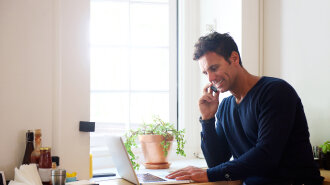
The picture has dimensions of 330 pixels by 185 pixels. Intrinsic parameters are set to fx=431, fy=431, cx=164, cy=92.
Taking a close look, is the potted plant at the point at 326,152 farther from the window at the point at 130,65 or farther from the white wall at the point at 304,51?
the window at the point at 130,65

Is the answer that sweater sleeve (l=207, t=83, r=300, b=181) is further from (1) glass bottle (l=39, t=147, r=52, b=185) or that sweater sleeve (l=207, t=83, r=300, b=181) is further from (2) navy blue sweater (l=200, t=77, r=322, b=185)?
(1) glass bottle (l=39, t=147, r=52, b=185)

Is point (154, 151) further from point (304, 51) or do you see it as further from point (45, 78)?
point (304, 51)

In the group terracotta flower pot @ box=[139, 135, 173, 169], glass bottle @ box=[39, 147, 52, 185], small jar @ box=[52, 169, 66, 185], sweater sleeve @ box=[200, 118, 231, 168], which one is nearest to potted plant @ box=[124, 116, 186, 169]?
terracotta flower pot @ box=[139, 135, 173, 169]

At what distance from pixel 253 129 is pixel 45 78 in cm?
111

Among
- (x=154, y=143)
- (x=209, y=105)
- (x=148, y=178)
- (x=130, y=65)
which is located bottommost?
(x=148, y=178)

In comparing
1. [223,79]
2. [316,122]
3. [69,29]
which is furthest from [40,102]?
[316,122]

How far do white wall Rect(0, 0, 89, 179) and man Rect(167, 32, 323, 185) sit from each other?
609 mm

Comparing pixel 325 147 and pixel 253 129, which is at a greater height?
pixel 253 129

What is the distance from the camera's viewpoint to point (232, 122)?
7.65 ft

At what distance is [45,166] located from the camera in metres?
2.04

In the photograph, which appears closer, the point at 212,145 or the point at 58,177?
the point at 58,177

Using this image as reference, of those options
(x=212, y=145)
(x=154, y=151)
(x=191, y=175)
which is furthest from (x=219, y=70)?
(x=154, y=151)

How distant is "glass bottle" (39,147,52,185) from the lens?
2020mm

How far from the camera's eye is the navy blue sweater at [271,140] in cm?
198
